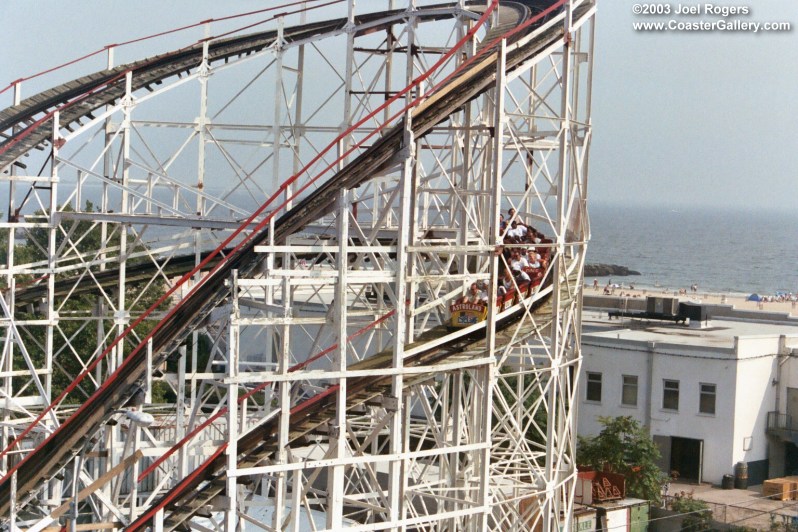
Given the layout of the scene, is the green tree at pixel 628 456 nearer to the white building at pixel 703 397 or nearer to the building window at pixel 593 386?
the white building at pixel 703 397

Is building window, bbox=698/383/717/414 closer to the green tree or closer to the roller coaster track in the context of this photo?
the green tree

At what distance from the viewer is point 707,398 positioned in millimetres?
43094

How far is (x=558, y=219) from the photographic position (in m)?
24.9

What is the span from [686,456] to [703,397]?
204 cm

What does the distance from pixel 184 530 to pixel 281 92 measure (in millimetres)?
12206

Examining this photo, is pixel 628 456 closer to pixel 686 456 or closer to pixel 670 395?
pixel 686 456

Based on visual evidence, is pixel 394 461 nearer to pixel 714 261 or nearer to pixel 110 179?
pixel 110 179

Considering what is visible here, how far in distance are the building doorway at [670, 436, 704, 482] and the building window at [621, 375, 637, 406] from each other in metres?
1.86

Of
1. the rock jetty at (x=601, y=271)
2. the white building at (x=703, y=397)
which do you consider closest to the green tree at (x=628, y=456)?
the white building at (x=703, y=397)

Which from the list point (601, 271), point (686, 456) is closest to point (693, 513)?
point (686, 456)

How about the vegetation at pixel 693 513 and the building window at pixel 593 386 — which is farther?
the building window at pixel 593 386

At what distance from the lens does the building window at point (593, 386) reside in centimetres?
4484

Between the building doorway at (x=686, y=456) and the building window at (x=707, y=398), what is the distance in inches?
41.6

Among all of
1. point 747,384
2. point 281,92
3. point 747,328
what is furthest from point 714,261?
point 281,92
